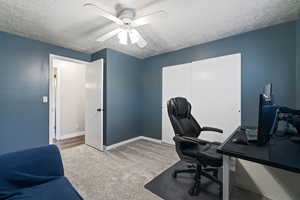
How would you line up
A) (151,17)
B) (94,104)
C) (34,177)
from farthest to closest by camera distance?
1. (94,104)
2. (151,17)
3. (34,177)

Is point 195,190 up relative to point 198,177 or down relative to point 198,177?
down

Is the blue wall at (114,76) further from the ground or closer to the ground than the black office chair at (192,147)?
further from the ground

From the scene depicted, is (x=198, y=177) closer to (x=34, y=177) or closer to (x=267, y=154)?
(x=267, y=154)

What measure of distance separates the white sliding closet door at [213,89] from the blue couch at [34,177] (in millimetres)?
2622

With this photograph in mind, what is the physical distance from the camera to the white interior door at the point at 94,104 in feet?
10.2

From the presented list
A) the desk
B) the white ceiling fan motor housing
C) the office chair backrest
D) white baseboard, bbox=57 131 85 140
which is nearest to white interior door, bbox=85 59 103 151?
white baseboard, bbox=57 131 85 140

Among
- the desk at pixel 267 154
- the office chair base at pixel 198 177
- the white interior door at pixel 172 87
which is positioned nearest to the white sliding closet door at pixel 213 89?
the white interior door at pixel 172 87

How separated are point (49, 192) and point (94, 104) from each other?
2.45 metres

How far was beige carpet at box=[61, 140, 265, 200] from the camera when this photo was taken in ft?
5.41

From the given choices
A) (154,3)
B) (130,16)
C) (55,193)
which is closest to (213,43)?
(154,3)

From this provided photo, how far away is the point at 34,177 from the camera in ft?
3.51

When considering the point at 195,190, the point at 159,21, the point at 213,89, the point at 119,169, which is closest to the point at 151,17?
the point at 159,21

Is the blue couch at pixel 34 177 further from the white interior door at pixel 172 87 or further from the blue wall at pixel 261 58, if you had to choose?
the blue wall at pixel 261 58

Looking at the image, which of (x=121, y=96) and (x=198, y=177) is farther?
(x=121, y=96)
